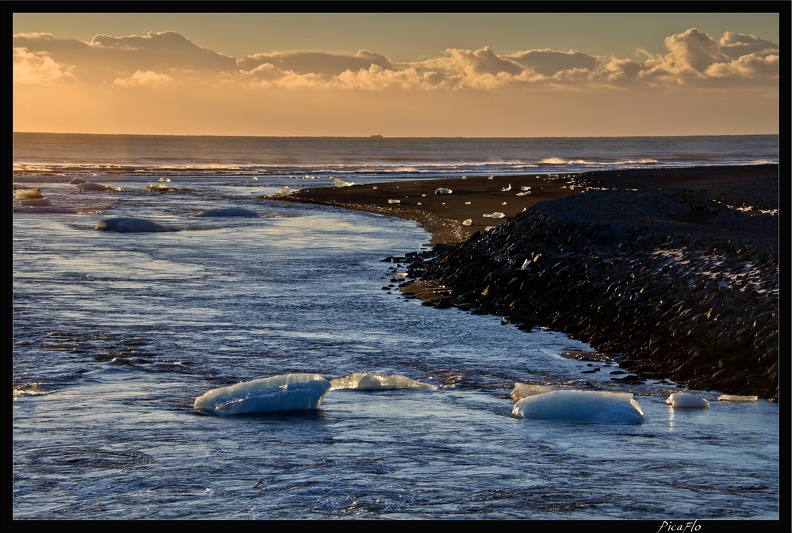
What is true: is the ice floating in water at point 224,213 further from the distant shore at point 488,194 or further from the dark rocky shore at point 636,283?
the dark rocky shore at point 636,283

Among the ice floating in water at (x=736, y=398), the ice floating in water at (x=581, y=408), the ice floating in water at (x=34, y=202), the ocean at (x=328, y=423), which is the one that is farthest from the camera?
the ice floating in water at (x=34, y=202)

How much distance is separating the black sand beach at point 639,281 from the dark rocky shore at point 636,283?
0.08 feet

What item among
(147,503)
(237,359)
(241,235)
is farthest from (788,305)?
(241,235)

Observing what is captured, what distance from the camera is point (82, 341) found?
13461 millimetres

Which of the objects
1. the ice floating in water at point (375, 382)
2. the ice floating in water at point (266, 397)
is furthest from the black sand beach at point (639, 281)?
the ice floating in water at point (266, 397)

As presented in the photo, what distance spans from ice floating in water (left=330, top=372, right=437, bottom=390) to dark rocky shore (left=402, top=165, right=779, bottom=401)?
3.22 metres

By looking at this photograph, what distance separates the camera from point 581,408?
9641mm

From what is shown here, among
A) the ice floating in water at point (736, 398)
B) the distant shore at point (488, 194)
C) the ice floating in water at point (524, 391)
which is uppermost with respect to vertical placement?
the distant shore at point (488, 194)

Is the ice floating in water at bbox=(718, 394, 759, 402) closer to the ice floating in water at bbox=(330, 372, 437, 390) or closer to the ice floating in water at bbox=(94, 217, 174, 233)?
the ice floating in water at bbox=(330, 372, 437, 390)

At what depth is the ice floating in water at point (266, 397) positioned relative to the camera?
9719 millimetres

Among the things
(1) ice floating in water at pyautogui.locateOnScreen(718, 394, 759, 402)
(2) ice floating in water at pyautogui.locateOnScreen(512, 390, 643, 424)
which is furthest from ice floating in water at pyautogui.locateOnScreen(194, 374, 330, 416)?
(1) ice floating in water at pyautogui.locateOnScreen(718, 394, 759, 402)

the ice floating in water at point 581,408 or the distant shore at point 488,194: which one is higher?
the distant shore at point 488,194

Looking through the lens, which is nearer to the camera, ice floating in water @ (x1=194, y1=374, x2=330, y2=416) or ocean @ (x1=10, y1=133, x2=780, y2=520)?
ocean @ (x1=10, y1=133, x2=780, y2=520)

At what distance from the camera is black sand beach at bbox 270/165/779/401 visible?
1218 cm
